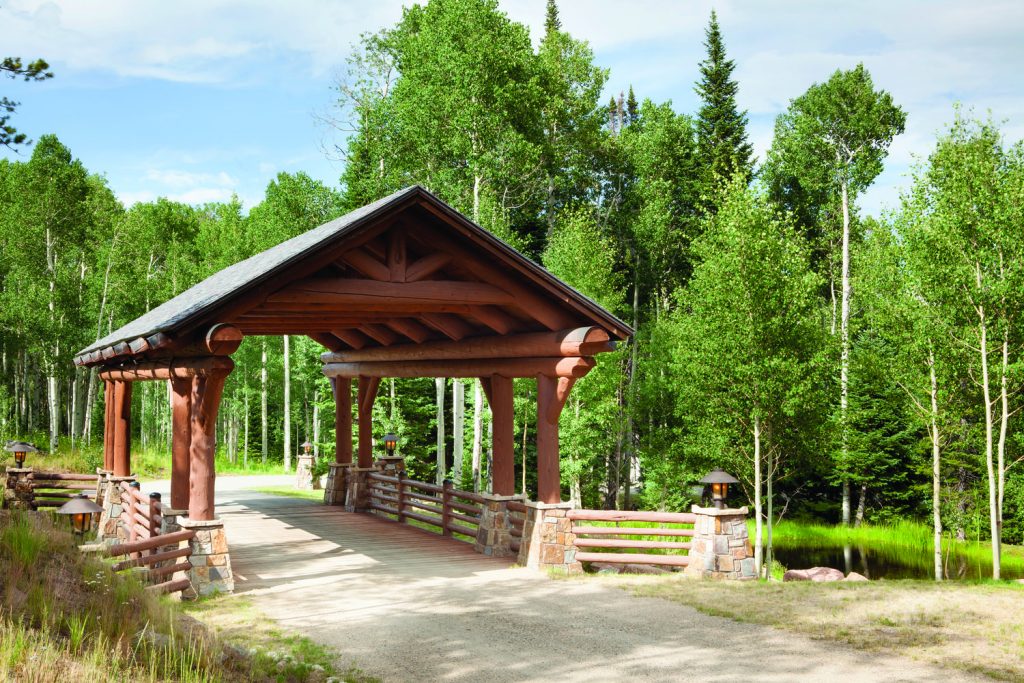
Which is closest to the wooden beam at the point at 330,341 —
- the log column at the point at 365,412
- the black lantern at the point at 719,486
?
the log column at the point at 365,412

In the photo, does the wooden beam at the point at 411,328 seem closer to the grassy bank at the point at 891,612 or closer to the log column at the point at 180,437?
the log column at the point at 180,437

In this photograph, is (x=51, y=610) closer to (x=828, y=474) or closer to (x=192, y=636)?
(x=192, y=636)

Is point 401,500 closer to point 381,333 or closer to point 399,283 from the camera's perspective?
point 381,333

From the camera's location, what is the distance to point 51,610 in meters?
5.48

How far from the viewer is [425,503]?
53.5 feet

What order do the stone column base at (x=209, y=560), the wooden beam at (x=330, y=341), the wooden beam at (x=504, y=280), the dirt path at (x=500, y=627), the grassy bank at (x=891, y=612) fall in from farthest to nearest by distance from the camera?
the wooden beam at (x=330, y=341), the wooden beam at (x=504, y=280), the stone column base at (x=209, y=560), the grassy bank at (x=891, y=612), the dirt path at (x=500, y=627)

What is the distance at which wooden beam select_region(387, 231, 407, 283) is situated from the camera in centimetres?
1004

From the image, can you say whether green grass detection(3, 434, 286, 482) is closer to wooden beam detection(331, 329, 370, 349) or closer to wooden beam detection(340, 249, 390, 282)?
wooden beam detection(331, 329, 370, 349)

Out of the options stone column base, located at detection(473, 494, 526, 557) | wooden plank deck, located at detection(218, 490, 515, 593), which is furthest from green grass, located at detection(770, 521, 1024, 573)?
stone column base, located at detection(473, 494, 526, 557)

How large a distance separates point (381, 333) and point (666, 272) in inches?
716

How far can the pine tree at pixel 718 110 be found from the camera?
105 feet

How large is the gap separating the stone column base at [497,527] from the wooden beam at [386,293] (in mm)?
3179


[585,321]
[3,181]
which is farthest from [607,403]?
[3,181]

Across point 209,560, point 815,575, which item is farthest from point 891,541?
point 209,560
